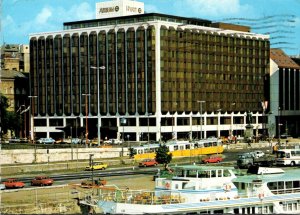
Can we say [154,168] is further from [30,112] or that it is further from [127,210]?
[30,112]

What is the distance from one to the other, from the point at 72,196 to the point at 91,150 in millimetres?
49827

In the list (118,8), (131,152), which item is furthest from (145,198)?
(118,8)

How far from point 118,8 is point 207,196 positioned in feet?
454

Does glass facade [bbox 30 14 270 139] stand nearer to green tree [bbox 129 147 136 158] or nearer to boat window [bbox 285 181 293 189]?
green tree [bbox 129 147 136 158]

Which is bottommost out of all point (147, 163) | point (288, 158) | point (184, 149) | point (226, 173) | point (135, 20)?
point (147, 163)

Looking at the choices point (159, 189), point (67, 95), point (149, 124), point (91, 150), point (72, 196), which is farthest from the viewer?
point (67, 95)

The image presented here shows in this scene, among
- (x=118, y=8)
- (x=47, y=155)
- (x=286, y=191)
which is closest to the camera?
(x=286, y=191)

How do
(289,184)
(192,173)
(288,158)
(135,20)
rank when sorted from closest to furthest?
(192,173), (289,184), (288,158), (135,20)

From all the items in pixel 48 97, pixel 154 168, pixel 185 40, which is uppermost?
pixel 185 40

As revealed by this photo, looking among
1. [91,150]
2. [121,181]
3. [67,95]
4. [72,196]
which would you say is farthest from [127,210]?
[67,95]

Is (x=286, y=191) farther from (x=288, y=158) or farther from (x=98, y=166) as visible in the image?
(x=288, y=158)

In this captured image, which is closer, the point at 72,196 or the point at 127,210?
the point at 127,210

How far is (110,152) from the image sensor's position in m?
120

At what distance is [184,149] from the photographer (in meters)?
126
